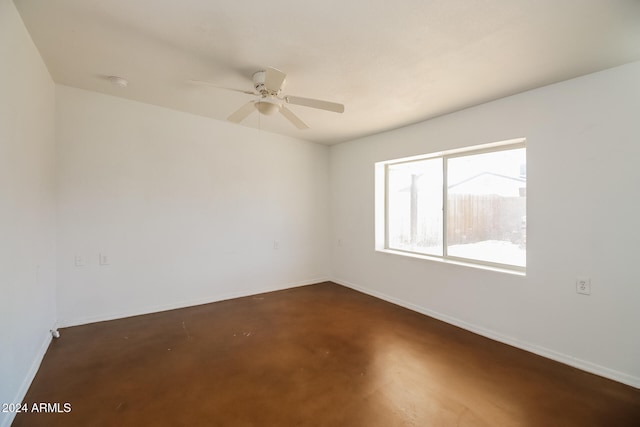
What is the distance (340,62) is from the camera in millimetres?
2205

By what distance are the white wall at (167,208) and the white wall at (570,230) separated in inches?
101

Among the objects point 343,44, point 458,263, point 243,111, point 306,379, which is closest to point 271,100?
point 243,111

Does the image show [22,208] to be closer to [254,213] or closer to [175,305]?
[175,305]

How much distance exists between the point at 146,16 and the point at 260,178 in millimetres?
2680

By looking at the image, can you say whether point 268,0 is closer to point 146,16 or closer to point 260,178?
point 146,16

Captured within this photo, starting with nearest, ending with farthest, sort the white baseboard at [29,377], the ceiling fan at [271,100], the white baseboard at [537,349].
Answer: the white baseboard at [29,377]
the ceiling fan at [271,100]
the white baseboard at [537,349]

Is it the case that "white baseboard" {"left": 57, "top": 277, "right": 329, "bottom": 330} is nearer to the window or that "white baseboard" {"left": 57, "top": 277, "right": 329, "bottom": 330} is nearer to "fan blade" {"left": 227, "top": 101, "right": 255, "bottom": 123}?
the window

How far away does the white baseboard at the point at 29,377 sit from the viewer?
1.60 m

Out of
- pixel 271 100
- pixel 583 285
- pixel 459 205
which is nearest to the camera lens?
pixel 583 285

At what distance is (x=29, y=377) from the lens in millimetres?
2002

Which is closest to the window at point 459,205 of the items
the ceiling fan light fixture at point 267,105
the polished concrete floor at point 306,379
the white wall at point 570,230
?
the white wall at point 570,230

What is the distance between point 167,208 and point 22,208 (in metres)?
1.57

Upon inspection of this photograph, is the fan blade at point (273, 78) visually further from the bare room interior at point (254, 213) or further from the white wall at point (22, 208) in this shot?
the white wall at point (22, 208)

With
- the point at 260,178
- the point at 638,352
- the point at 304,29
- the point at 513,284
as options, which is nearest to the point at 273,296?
the point at 260,178
